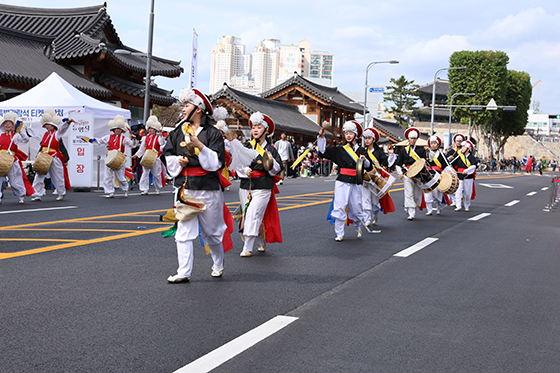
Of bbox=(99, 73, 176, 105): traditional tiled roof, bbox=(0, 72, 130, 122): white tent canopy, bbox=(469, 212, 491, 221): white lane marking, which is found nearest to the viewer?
bbox=(469, 212, 491, 221): white lane marking

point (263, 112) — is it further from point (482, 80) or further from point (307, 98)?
point (482, 80)

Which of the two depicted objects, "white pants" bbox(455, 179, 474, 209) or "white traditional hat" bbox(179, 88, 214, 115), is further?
"white pants" bbox(455, 179, 474, 209)

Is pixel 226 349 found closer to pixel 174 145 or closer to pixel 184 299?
pixel 184 299

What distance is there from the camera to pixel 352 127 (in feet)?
30.3

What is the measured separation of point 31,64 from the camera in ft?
81.8

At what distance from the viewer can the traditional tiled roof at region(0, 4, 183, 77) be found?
2748 centimetres

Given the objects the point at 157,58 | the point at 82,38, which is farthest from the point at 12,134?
the point at 157,58

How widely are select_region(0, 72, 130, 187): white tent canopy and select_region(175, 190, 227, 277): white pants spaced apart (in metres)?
12.5

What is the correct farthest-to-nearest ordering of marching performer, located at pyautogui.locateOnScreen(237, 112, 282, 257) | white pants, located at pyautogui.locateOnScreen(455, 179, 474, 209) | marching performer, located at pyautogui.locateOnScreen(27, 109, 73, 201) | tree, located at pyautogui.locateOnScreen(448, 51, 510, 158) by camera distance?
tree, located at pyautogui.locateOnScreen(448, 51, 510, 158) < white pants, located at pyautogui.locateOnScreen(455, 179, 474, 209) < marching performer, located at pyautogui.locateOnScreen(27, 109, 73, 201) < marching performer, located at pyautogui.locateOnScreen(237, 112, 282, 257)

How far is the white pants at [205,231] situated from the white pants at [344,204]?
3358 millimetres

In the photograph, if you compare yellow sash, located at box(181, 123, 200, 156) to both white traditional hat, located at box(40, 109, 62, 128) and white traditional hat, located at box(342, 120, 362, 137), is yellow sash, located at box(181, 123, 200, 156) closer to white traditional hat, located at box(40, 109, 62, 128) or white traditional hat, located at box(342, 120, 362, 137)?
white traditional hat, located at box(342, 120, 362, 137)

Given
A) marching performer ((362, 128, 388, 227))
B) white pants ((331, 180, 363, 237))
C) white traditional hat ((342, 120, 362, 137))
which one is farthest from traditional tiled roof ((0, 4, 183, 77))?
white pants ((331, 180, 363, 237))

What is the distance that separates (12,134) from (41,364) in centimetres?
1129

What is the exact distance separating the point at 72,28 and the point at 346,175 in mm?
24582
